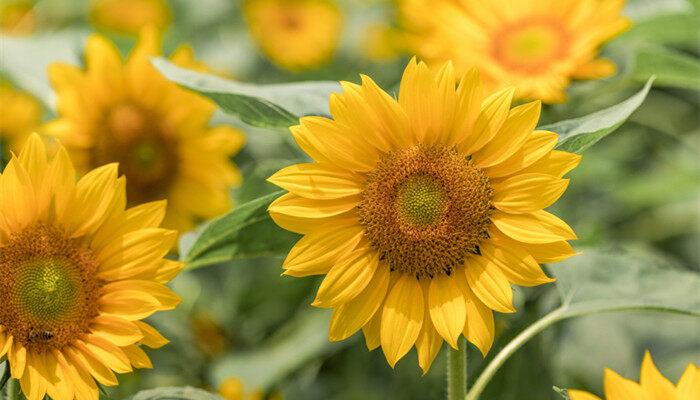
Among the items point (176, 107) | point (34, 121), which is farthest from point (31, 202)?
point (34, 121)

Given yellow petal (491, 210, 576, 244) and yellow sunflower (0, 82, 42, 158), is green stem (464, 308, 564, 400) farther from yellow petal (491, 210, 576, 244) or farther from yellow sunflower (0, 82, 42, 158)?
yellow sunflower (0, 82, 42, 158)

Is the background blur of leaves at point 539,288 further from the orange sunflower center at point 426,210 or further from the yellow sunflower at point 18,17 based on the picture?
the yellow sunflower at point 18,17

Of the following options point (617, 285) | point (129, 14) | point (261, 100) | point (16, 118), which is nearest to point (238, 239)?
point (261, 100)

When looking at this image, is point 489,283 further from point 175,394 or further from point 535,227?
point 175,394

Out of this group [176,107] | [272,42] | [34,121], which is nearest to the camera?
[176,107]

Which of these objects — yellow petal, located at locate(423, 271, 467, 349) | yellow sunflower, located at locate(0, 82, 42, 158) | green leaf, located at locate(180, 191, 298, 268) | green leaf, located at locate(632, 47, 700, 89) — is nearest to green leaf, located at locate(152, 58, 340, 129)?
green leaf, located at locate(180, 191, 298, 268)

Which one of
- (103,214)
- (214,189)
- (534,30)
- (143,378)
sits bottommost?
(143,378)

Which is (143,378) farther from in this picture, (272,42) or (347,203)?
(272,42)
